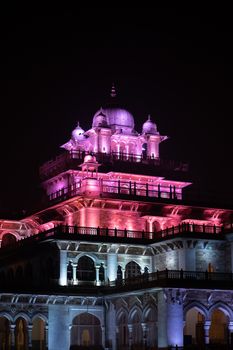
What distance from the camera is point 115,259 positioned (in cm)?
6588

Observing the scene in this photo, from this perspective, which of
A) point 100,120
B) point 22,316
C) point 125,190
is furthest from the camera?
point 100,120

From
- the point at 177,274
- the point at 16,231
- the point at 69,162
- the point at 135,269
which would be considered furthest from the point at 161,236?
the point at 16,231

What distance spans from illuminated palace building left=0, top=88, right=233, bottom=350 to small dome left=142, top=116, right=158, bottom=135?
1.40 meters

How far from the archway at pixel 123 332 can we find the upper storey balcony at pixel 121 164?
639 inches

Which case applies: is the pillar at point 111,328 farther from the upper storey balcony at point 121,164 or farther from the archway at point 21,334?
the upper storey balcony at point 121,164

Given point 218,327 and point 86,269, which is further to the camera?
point 86,269

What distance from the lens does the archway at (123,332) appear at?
6222 cm

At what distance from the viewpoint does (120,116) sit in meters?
80.3

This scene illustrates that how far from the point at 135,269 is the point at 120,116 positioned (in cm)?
1932

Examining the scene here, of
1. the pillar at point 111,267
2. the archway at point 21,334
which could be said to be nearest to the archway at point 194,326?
A: the pillar at point 111,267

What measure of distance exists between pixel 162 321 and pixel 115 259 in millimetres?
10916

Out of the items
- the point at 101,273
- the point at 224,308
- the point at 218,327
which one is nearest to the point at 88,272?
the point at 101,273

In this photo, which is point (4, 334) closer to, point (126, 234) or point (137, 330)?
point (137, 330)

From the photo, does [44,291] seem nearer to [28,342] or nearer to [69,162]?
[28,342]
